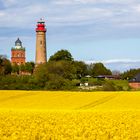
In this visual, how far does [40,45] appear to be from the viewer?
16638 cm

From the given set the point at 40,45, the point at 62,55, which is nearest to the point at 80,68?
the point at 62,55

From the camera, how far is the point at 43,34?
17062cm

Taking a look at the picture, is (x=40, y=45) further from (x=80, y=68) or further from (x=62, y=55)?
(x=80, y=68)

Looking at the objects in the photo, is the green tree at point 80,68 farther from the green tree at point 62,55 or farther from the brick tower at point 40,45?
the brick tower at point 40,45

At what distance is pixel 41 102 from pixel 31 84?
148ft

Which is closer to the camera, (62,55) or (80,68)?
(62,55)

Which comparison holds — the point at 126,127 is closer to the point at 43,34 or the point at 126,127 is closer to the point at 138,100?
the point at 138,100

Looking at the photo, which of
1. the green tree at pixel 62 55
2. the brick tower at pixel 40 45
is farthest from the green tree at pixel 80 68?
the brick tower at pixel 40 45

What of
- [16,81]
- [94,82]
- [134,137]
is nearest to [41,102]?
[134,137]

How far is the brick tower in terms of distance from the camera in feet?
540

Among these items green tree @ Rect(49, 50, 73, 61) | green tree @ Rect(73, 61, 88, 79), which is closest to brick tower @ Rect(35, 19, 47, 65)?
green tree @ Rect(49, 50, 73, 61)

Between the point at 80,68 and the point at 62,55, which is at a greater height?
the point at 62,55

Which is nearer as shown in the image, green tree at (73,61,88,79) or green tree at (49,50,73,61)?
green tree at (73,61,88,79)

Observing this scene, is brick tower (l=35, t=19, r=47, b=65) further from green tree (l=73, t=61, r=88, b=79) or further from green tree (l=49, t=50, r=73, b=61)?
green tree (l=73, t=61, r=88, b=79)
